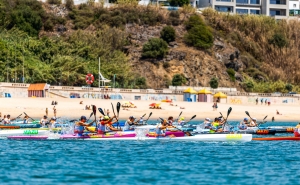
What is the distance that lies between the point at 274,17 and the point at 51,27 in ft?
138

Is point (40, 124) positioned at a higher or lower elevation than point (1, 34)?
lower

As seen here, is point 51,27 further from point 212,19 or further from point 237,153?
point 237,153

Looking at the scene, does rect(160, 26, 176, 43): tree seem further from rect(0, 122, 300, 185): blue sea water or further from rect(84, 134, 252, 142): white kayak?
rect(84, 134, 252, 142): white kayak

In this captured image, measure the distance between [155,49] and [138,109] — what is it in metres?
37.6

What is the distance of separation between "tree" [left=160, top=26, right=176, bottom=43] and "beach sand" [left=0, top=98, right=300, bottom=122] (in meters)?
31.8

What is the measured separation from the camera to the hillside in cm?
10656

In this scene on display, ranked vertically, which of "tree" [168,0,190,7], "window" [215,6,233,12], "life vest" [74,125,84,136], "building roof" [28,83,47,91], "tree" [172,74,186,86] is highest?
"tree" [168,0,190,7]

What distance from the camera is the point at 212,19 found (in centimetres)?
13175

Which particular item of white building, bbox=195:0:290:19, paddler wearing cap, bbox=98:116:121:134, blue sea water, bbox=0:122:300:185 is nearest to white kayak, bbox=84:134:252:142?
blue sea water, bbox=0:122:300:185

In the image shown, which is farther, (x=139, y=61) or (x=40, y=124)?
(x=139, y=61)

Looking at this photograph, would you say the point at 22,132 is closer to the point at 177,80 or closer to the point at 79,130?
the point at 79,130

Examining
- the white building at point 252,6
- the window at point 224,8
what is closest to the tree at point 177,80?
the white building at point 252,6

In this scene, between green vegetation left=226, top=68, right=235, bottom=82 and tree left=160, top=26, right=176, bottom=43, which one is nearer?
green vegetation left=226, top=68, right=235, bottom=82

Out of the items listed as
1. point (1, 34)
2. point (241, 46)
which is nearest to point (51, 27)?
point (1, 34)
